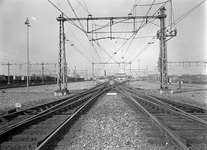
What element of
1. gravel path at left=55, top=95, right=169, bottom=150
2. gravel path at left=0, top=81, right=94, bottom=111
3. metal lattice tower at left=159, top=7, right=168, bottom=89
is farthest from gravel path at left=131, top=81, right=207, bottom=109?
gravel path at left=0, top=81, right=94, bottom=111

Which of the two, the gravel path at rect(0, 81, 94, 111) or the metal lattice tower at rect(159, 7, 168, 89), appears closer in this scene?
the gravel path at rect(0, 81, 94, 111)

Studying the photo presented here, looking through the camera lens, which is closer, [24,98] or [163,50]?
[24,98]

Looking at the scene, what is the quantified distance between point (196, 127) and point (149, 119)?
70.0 inches

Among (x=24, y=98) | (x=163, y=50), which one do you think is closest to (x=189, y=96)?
(x=163, y=50)

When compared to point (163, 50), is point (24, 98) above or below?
below

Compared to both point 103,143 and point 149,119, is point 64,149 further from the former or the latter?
point 149,119

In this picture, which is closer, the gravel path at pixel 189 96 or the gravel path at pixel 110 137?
the gravel path at pixel 110 137

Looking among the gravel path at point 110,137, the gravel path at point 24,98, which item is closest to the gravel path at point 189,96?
the gravel path at point 110,137

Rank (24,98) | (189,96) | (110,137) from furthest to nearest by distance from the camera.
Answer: (189,96), (24,98), (110,137)

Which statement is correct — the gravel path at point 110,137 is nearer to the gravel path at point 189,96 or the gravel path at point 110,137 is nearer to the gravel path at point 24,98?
the gravel path at point 24,98

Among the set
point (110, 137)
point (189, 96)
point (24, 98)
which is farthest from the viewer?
point (189, 96)

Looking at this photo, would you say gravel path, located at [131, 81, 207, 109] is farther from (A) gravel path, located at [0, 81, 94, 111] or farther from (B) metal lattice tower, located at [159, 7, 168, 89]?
(A) gravel path, located at [0, 81, 94, 111]

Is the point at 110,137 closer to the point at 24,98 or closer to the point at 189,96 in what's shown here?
the point at 24,98

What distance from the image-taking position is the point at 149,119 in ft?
22.6
